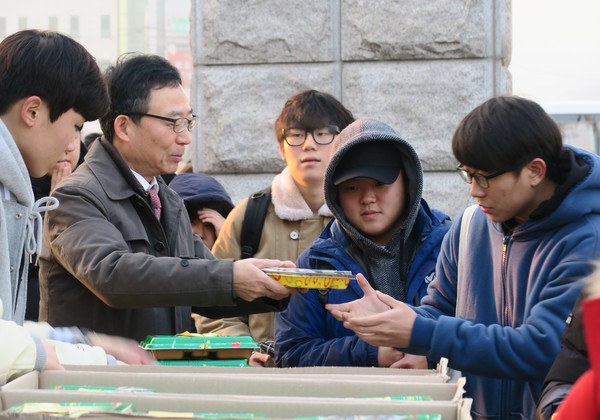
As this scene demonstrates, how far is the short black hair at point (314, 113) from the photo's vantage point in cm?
525

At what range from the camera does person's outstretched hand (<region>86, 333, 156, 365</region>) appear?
3.20 metres

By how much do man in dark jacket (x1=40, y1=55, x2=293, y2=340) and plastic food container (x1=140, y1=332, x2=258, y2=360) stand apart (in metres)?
0.49

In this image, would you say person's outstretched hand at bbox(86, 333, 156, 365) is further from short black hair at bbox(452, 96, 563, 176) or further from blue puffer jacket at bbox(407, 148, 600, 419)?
short black hair at bbox(452, 96, 563, 176)

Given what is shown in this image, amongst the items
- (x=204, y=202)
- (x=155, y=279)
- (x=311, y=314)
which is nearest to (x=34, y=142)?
(x=155, y=279)

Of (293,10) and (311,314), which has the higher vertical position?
(293,10)

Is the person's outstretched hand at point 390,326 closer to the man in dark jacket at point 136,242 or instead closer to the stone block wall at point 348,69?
the man in dark jacket at point 136,242

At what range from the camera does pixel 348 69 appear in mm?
7035

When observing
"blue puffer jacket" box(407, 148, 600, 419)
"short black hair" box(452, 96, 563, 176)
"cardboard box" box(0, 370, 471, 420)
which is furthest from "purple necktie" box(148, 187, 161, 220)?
"cardboard box" box(0, 370, 471, 420)

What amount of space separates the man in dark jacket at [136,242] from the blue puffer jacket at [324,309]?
0.13 meters

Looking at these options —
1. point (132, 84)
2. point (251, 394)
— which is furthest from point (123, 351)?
point (132, 84)

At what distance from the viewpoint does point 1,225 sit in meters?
3.07

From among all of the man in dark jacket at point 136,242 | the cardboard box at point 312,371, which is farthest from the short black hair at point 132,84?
the cardboard box at point 312,371

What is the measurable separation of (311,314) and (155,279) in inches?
22.9

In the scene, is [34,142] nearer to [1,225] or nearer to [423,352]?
[1,225]
